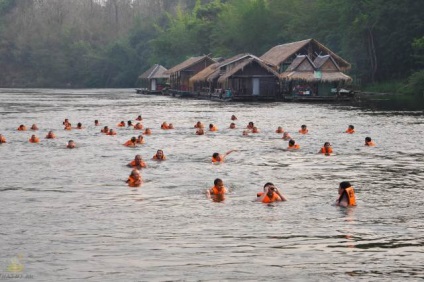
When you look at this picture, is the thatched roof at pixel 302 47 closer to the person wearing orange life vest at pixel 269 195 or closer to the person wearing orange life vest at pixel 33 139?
the person wearing orange life vest at pixel 33 139

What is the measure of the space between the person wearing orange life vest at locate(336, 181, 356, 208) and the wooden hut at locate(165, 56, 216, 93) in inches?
3264

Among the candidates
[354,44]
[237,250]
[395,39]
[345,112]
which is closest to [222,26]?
[354,44]

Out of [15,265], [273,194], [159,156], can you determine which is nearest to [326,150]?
[159,156]

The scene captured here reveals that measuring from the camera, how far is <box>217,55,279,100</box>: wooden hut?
275 ft

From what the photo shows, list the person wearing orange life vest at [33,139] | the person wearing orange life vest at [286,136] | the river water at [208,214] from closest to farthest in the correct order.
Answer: the river water at [208,214] → the person wearing orange life vest at [33,139] → the person wearing orange life vest at [286,136]

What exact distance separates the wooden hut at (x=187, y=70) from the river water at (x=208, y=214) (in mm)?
67217

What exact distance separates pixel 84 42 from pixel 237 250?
16693 cm

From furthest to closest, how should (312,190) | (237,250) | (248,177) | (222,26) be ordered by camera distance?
(222,26) < (248,177) < (312,190) < (237,250)

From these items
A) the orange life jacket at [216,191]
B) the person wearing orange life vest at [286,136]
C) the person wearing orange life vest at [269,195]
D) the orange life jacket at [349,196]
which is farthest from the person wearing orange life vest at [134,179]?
the person wearing orange life vest at [286,136]

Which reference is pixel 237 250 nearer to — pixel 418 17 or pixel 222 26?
pixel 418 17

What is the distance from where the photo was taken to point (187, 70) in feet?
357

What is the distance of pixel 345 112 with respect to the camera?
204ft

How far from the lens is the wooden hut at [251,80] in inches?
3302

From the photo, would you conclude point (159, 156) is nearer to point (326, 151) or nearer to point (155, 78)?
point (326, 151)
